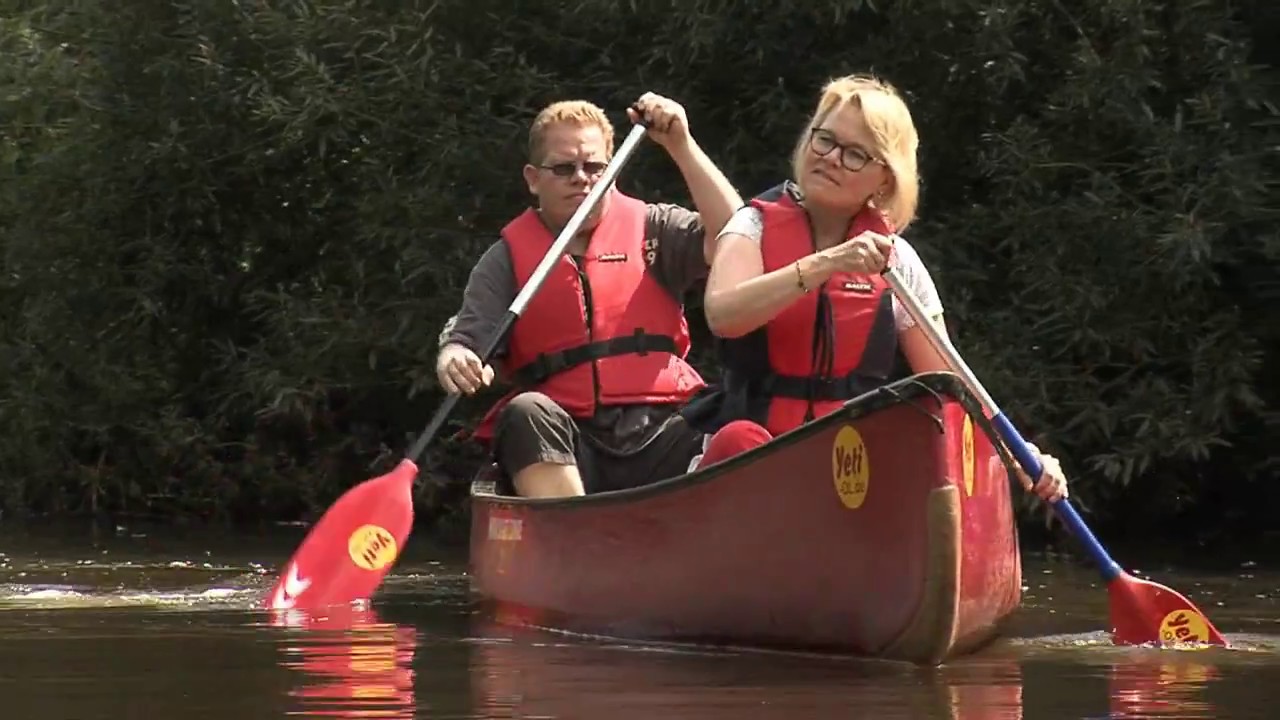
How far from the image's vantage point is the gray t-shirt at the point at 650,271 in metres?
6.26

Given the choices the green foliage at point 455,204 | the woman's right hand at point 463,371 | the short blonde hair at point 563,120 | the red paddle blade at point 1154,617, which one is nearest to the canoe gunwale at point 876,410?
the red paddle blade at point 1154,617

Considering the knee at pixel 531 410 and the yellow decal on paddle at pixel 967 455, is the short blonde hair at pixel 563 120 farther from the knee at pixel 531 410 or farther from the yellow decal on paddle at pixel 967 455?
the yellow decal on paddle at pixel 967 455

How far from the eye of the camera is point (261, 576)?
777 centimetres

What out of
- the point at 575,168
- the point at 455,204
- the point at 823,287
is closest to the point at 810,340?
the point at 823,287

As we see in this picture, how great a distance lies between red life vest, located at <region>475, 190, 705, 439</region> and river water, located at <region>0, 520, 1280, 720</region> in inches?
24.1

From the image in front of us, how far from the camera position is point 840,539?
4.82 metres

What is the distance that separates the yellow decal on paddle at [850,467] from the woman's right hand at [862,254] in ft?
1.10

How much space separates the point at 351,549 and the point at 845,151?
213 cm

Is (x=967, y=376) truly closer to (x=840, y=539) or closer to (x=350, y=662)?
(x=840, y=539)

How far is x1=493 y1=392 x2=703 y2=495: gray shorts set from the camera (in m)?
6.11

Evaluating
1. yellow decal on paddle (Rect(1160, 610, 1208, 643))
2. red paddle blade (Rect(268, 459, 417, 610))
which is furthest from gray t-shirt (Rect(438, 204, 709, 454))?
yellow decal on paddle (Rect(1160, 610, 1208, 643))

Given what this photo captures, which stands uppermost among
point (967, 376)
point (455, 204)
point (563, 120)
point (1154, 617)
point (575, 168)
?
point (455, 204)

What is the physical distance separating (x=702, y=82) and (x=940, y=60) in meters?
0.89

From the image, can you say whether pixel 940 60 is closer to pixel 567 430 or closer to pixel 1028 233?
pixel 1028 233
